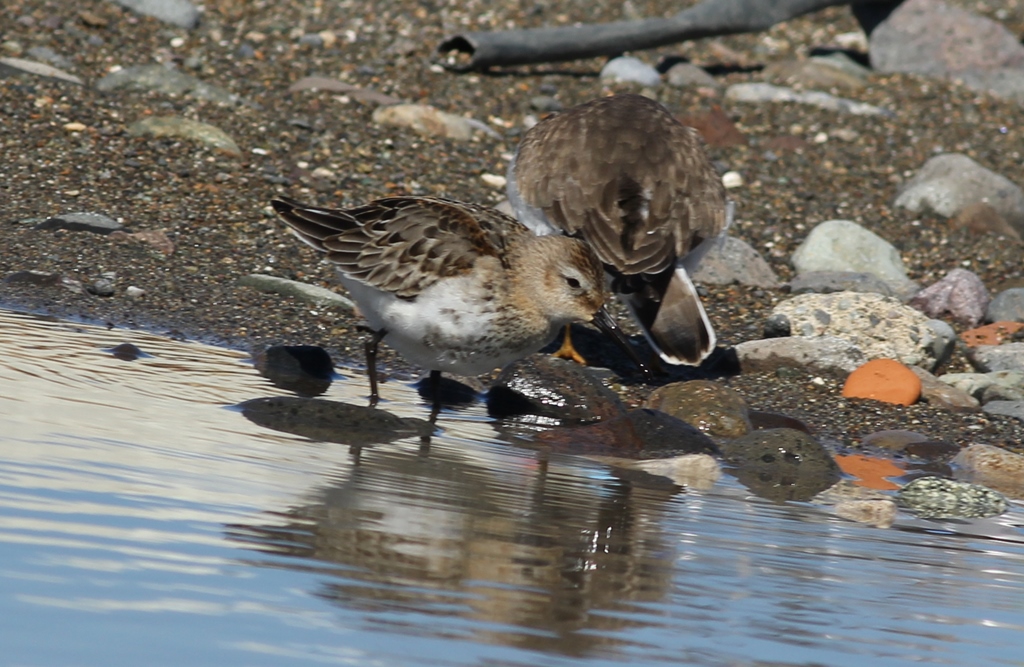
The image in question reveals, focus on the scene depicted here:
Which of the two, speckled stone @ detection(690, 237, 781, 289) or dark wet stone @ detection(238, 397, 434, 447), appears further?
speckled stone @ detection(690, 237, 781, 289)

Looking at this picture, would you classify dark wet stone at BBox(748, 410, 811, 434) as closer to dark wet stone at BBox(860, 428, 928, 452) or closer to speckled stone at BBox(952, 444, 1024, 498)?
dark wet stone at BBox(860, 428, 928, 452)

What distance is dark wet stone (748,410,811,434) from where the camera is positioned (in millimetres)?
7297

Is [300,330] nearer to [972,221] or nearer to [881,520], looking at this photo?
[881,520]

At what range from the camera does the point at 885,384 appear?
25.8 feet

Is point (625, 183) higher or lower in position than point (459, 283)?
higher

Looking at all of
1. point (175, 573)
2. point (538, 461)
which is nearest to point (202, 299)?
point (538, 461)

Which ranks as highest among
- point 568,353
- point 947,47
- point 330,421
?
point 947,47

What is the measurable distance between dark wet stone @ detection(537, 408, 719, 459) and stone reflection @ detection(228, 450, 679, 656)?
0.69 m

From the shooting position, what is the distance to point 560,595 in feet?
13.1

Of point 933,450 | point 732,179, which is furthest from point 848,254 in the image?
Result: point 933,450

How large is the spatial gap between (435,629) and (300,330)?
4.72 metres

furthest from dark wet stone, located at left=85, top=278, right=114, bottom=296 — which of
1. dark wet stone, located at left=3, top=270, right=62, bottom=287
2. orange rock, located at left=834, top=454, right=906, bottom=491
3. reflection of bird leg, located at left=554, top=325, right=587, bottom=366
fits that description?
orange rock, located at left=834, top=454, right=906, bottom=491

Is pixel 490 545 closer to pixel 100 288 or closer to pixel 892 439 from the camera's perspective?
pixel 892 439

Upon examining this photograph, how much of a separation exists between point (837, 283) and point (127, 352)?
486 cm
